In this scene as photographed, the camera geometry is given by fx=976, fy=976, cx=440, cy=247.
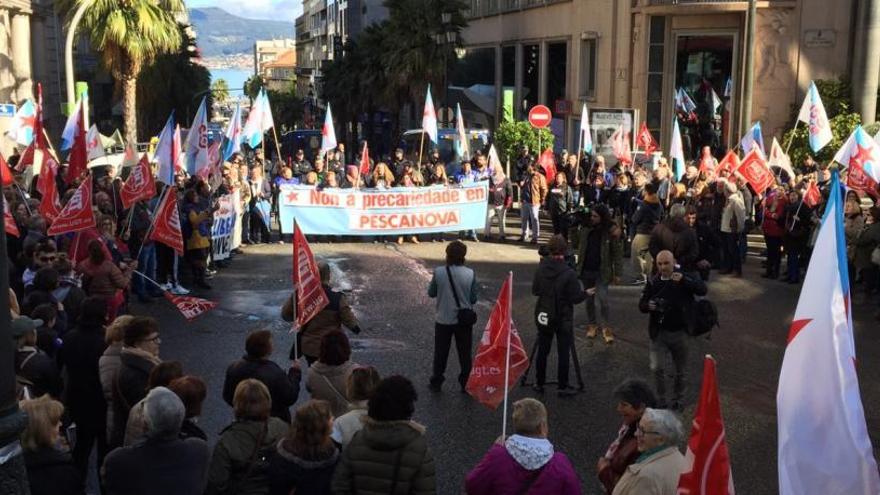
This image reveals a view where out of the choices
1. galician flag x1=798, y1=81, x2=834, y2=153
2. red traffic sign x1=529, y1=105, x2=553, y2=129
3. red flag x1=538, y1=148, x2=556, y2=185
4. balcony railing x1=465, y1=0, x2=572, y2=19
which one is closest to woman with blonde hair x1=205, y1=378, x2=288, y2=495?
galician flag x1=798, y1=81, x2=834, y2=153

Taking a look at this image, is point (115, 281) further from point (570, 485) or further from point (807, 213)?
point (807, 213)

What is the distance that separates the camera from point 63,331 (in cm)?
862

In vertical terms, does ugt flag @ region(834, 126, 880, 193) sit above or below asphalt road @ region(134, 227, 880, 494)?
above

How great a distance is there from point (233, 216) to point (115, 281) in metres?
8.04

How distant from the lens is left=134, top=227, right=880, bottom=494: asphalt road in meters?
8.61

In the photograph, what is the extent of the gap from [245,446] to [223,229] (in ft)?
42.4

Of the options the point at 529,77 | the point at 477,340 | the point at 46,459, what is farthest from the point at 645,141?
the point at 46,459

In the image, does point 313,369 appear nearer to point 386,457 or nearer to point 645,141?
point 386,457

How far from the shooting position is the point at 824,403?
446cm

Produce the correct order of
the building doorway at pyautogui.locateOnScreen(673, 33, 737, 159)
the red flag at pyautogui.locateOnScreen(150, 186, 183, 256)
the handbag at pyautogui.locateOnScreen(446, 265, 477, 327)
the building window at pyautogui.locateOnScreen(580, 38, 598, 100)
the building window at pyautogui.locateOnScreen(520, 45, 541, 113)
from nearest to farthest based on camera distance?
the handbag at pyautogui.locateOnScreen(446, 265, 477, 327), the red flag at pyautogui.locateOnScreen(150, 186, 183, 256), the building doorway at pyautogui.locateOnScreen(673, 33, 737, 159), the building window at pyautogui.locateOnScreen(580, 38, 598, 100), the building window at pyautogui.locateOnScreen(520, 45, 541, 113)

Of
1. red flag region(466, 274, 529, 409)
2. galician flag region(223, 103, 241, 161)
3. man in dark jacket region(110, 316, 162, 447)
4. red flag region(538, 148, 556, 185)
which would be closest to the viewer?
man in dark jacket region(110, 316, 162, 447)

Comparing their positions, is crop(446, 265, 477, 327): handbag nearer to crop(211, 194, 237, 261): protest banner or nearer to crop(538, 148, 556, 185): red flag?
crop(211, 194, 237, 261): protest banner

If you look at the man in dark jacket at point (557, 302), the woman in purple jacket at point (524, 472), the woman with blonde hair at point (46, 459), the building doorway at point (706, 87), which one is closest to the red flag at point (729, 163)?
the man in dark jacket at point (557, 302)

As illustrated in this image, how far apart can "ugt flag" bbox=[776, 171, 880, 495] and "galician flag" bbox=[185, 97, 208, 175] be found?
577 inches
